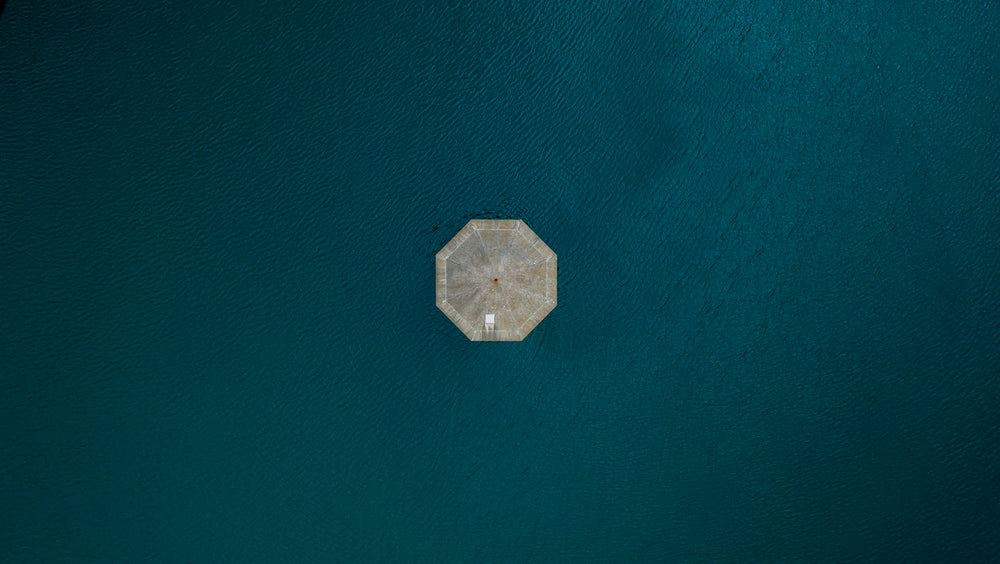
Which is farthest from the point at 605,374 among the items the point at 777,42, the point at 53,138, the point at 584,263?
the point at 53,138

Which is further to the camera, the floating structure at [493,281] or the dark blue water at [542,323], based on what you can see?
the floating structure at [493,281]

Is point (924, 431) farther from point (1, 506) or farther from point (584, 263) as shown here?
point (1, 506)

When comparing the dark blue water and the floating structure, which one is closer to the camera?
the dark blue water

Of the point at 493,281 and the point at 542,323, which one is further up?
the point at 493,281
